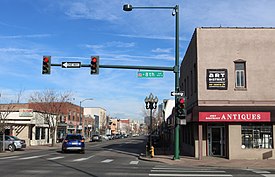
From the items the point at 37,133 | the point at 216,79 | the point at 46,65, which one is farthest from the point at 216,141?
the point at 37,133

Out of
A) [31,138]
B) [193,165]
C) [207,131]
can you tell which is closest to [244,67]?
[207,131]

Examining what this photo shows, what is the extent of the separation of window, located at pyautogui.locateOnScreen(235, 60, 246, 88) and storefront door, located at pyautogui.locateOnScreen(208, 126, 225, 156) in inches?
124

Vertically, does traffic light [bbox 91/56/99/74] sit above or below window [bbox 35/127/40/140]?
above

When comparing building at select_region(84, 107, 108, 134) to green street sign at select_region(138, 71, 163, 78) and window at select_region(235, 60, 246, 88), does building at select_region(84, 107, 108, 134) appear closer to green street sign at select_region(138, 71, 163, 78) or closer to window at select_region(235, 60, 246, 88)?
window at select_region(235, 60, 246, 88)

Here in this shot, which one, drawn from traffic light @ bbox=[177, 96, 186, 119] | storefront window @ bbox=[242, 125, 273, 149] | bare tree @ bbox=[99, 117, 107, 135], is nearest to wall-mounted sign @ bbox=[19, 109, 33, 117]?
traffic light @ bbox=[177, 96, 186, 119]

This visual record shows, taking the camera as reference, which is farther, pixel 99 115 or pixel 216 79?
pixel 99 115

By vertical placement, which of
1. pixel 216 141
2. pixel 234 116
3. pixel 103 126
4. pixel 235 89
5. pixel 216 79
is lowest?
pixel 103 126

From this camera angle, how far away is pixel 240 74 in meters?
24.0

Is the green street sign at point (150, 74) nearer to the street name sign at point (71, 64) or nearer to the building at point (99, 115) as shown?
the street name sign at point (71, 64)

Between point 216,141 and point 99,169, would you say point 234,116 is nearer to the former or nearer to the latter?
point 216,141

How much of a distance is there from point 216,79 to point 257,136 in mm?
4588

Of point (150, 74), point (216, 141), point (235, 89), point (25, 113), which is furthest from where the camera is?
point (25, 113)

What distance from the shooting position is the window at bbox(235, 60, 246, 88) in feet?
78.5

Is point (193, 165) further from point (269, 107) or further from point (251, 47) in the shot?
point (251, 47)
